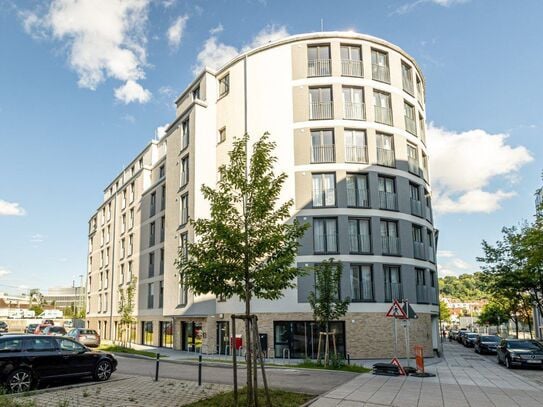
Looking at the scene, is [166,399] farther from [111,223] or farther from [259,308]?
[111,223]

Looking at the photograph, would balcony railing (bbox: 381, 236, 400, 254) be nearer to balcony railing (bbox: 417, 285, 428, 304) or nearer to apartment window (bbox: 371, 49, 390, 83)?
balcony railing (bbox: 417, 285, 428, 304)

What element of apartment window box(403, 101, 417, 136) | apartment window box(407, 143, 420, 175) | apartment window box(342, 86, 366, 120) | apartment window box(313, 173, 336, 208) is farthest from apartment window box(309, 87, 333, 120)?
apartment window box(407, 143, 420, 175)

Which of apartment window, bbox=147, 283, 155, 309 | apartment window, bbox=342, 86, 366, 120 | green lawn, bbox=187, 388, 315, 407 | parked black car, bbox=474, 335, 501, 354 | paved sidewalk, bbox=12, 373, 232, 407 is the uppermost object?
apartment window, bbox=342, 86, 366, 120

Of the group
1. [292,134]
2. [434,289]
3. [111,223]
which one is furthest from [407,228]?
[111,223]

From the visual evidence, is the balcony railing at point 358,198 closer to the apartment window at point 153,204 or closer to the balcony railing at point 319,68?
the balcony railing at point 319,68

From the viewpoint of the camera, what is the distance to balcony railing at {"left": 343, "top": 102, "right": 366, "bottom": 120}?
29203mm

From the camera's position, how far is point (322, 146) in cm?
2891

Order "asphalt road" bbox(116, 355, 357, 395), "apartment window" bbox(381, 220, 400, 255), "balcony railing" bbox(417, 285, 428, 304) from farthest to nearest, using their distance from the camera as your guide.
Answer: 1. "balcony railing" bbox(417, 285, 428, 304)
2. "apartment window" bbox(381, 220, 400, 255)
3. "asphalt road" bbox(116, 355, 357, 395)

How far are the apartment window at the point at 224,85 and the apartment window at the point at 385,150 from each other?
10.7 m

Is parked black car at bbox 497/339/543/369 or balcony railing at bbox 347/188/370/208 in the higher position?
balcony railing at bbox 347/188/370/208

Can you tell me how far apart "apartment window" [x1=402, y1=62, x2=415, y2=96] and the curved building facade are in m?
0.10

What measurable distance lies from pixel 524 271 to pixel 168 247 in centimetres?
2340

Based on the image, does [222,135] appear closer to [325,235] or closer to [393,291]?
[325,235]

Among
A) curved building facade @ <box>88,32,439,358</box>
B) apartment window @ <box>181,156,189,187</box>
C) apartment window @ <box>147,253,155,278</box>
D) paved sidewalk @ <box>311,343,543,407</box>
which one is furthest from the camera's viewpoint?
apartment window @ <box>147,253,155,278</box>
